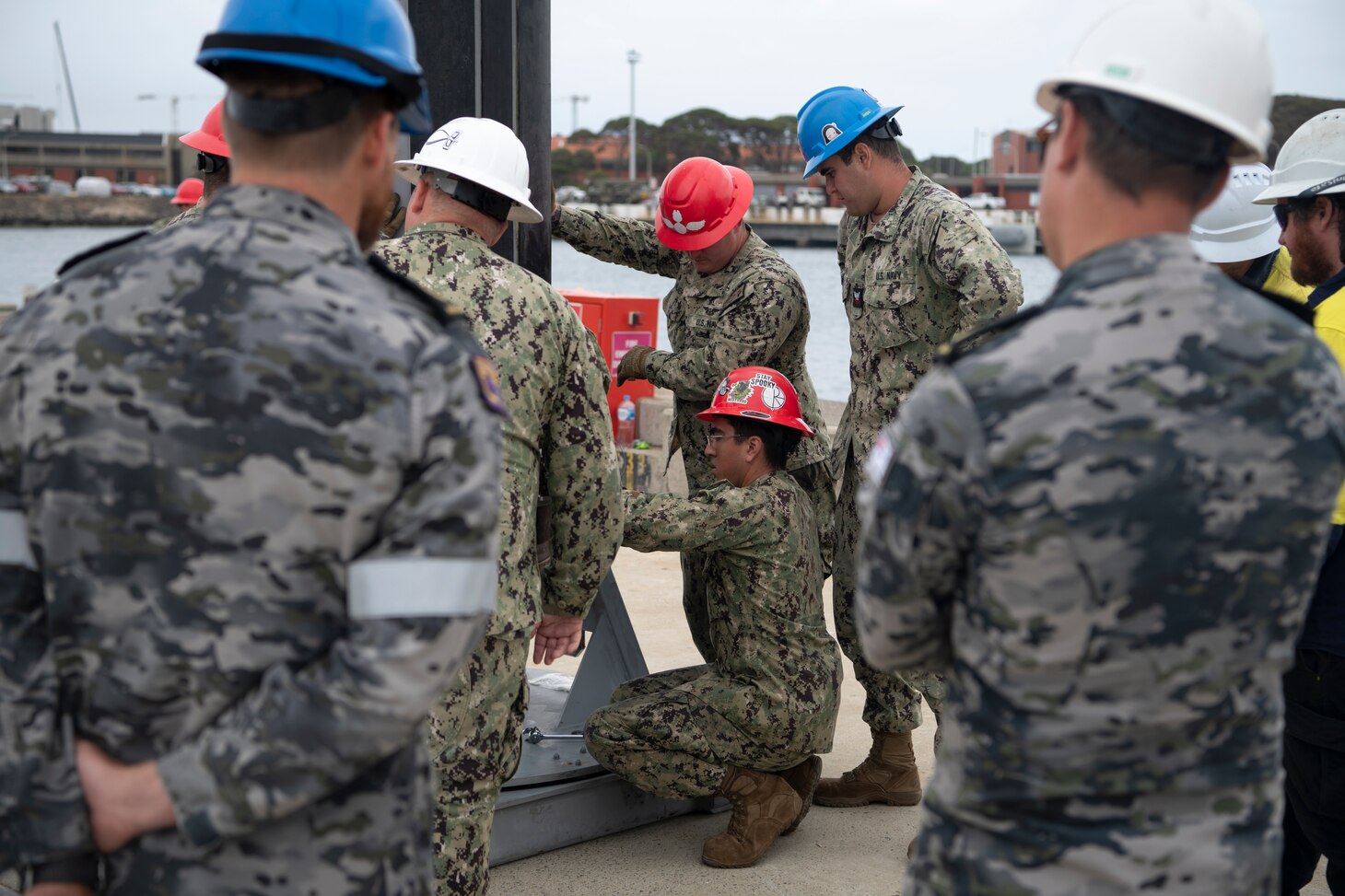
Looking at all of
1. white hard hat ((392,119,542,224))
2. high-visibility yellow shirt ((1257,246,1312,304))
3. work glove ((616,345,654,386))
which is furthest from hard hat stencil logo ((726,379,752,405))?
high-visibility yellow shirt ((1257,246,1312,304))

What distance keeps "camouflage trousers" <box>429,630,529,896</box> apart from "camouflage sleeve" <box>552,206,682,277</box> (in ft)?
7.04

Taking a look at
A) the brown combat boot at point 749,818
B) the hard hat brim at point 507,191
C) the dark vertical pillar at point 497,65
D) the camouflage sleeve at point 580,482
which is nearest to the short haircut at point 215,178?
the dark vertical pillar at point 497,65

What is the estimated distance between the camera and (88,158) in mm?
82188

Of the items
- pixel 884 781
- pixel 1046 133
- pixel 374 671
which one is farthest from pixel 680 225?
pixel 374 671

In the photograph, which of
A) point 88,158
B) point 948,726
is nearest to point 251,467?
point 948,726

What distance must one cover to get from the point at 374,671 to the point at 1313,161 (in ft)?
8.84

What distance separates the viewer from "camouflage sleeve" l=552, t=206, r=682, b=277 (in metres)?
4.92

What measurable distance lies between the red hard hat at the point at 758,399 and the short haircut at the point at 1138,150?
8.38ft

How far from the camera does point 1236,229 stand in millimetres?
4047

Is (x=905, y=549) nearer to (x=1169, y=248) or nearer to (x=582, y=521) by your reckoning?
(x=1169, y=248)

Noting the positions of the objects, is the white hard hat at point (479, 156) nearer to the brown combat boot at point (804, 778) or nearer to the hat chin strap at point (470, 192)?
the hat chin strap at point (470, 192)

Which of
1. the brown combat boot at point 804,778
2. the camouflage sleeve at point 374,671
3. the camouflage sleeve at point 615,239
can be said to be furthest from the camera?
the camouflage sleeve at point 615,239

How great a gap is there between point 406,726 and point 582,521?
1725 millimetres

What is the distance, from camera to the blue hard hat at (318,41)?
1.63 metres
